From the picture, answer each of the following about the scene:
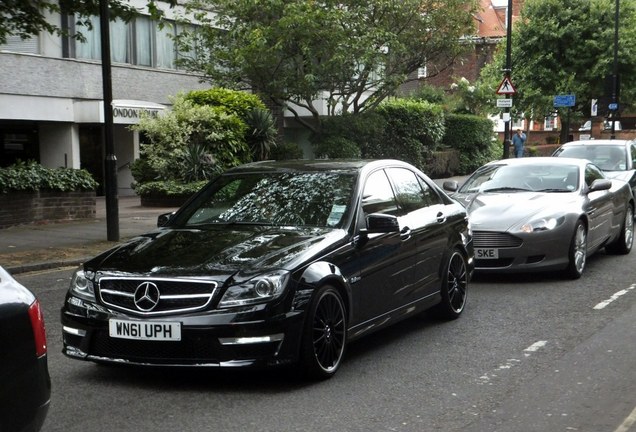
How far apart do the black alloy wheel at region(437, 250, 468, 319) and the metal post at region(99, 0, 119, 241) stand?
7.51m

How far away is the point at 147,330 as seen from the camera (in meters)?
5.24

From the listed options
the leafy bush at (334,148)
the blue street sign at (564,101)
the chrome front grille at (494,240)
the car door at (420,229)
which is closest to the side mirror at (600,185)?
the chrome front grille at (494,240)

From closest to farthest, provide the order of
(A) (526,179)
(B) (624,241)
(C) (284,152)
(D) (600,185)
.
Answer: (D) (600,185), (A) (526,179), (B) (624,241), (C) (284,152)

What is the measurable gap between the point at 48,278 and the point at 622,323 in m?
6.85

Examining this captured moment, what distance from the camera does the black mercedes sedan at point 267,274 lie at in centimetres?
526

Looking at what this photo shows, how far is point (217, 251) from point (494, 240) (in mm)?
4914

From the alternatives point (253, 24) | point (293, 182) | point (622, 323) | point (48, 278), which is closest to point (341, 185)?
point (293, 182)

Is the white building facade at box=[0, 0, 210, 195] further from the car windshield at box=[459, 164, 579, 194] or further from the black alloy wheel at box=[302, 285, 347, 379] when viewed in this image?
the black alloy wheel at box=[302, 285, 347, 379]

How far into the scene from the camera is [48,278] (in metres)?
10.7

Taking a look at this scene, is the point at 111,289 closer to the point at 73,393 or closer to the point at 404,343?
the point at 73,393

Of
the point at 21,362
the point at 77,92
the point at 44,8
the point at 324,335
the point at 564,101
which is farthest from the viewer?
the point at 564,101

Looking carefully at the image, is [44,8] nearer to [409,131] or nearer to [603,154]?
[603,154]

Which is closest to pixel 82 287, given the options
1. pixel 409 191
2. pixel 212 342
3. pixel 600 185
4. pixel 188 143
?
pixel 212 342

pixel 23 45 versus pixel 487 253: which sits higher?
pixel 23 45
